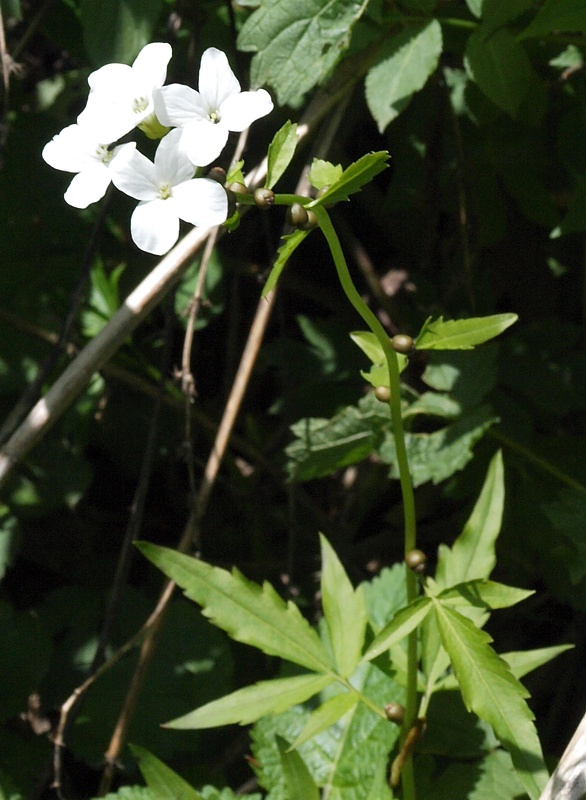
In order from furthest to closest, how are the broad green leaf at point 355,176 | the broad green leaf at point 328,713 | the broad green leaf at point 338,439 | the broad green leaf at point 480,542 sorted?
1. the broad green leaf at point 338,439
2. the broad green leaf at point 480,542
3. the broad green leaf at point 328,713
4. the broad green leaf at point 355,176

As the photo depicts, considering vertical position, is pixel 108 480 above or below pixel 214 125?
below

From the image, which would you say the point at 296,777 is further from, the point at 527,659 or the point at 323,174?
the point at 323,174

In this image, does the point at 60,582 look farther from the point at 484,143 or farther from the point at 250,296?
the point at 484,143

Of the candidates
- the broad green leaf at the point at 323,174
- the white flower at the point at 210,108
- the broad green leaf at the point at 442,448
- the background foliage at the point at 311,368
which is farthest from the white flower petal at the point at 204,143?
the broad green leaf at the point at 442,448

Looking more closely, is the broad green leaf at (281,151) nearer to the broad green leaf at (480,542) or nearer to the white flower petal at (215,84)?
the white flower petal at (215,84)

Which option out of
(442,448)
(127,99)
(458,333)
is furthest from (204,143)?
(442,448)

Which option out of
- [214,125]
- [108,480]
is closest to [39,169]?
[108,480]
